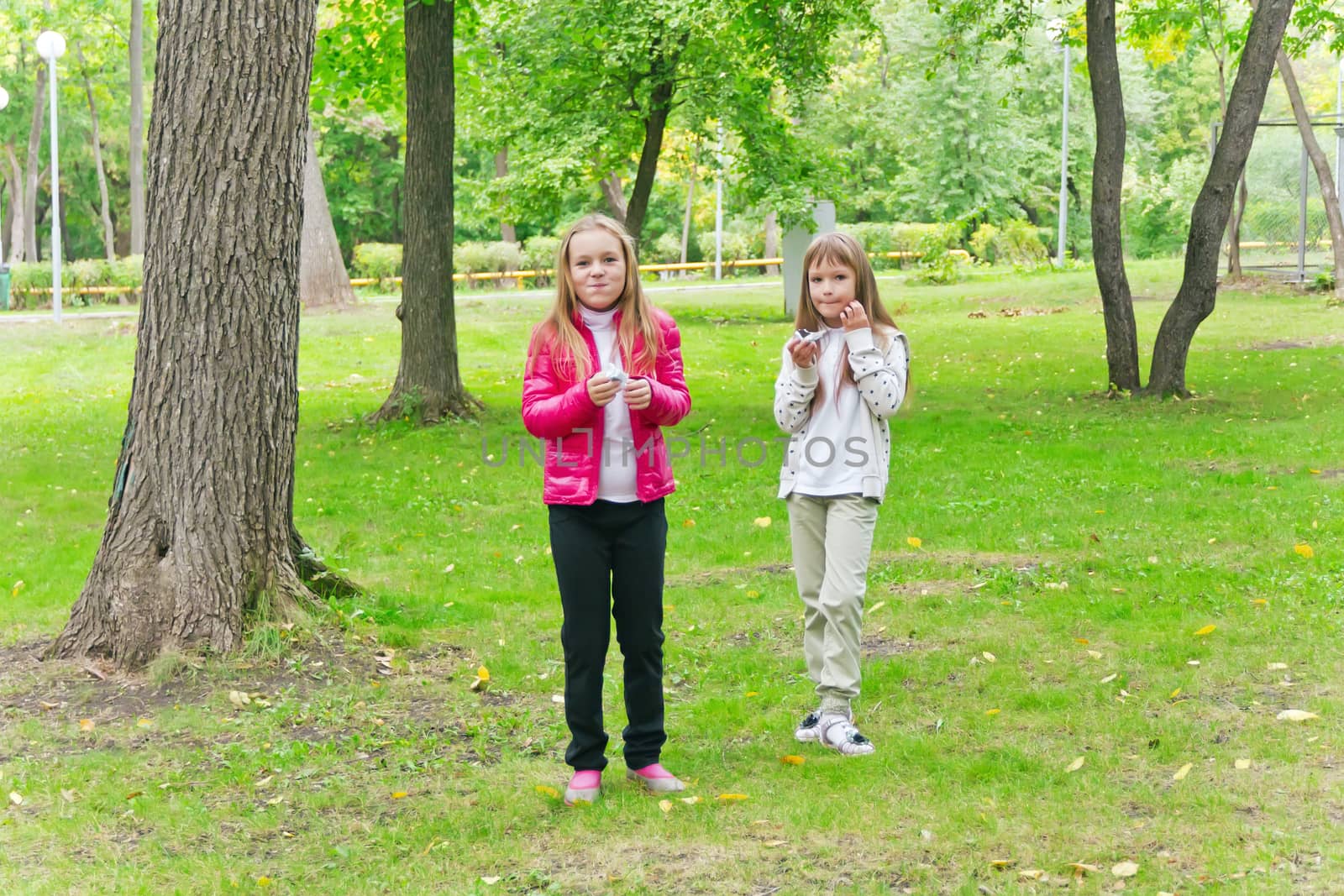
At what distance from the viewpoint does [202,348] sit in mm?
6059

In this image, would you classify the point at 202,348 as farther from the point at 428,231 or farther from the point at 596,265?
the point at 428,231

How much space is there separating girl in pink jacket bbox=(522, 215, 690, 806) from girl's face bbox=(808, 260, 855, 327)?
729 millimetres

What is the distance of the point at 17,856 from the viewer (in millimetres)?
4234

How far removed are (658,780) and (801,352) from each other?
4.97 feet

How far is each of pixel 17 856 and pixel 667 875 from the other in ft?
6.48

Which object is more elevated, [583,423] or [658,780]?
[583,423]

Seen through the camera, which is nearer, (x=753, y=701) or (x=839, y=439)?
(x=839, y=439)

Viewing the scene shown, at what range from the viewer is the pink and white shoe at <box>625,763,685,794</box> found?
4602mm

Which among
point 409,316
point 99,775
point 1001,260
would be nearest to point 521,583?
point 99,775

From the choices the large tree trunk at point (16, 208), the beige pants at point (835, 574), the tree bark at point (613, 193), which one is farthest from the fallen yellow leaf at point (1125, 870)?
the large tree trunk at point (16, 208)

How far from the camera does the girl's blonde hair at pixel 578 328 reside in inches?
174

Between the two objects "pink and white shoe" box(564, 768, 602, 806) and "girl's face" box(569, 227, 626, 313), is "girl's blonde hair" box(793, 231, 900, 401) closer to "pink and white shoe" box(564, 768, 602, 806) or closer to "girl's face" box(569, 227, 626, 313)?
"girl's face" box(569, 227, 626, 313)

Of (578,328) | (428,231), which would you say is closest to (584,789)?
(578,328)

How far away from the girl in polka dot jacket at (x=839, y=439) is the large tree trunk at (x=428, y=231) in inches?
332
